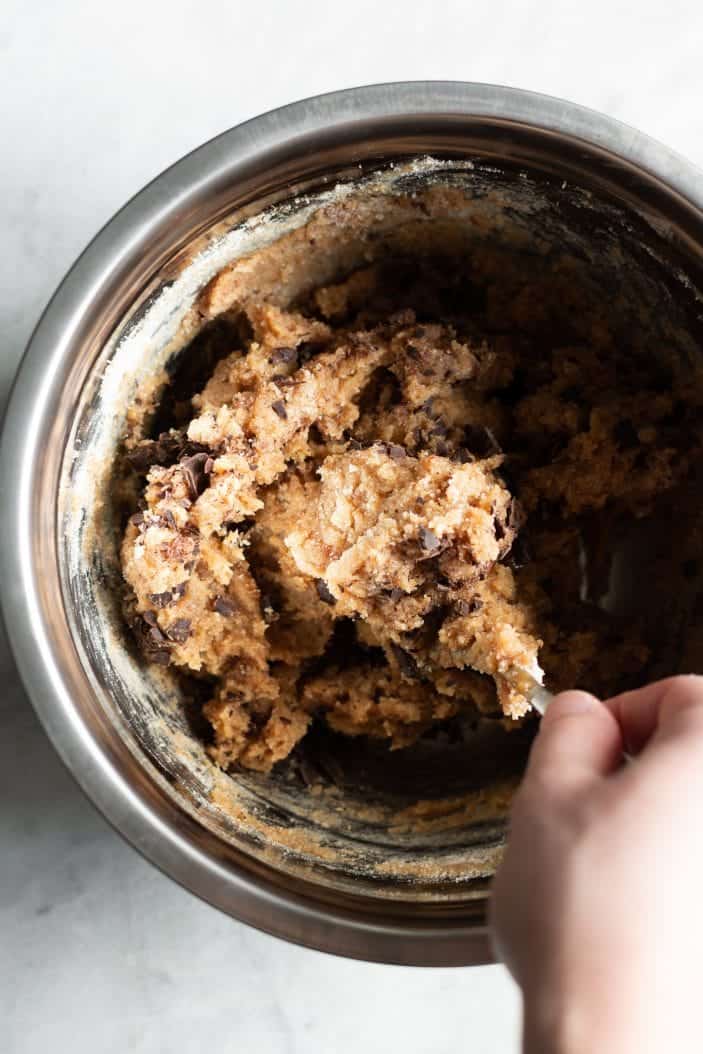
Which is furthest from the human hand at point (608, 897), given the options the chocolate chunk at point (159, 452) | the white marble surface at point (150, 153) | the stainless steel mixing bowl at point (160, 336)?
the white marble surface at point (150, 153)

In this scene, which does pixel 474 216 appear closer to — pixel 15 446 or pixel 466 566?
pixel 466 566

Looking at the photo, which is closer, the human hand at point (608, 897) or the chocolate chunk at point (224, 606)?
the human hand at point (608, 897)

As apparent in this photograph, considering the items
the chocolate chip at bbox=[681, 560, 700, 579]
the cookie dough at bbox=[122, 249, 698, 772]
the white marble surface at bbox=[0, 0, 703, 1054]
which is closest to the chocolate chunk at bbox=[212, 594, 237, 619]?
the cookie dough at bbox=[122, 249, 698, 772]

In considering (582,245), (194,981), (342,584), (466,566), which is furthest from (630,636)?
(194,981)

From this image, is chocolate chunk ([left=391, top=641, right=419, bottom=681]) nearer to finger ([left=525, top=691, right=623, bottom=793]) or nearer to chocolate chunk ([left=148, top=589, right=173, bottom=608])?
chocolate chunk ([left=148, top=589, right=173, bottom=608])

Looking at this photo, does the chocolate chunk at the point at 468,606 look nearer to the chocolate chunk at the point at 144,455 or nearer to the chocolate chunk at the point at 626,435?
the chocolate chunk at the point at 626,435

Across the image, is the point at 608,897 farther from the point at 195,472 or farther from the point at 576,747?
the point at 195,472
